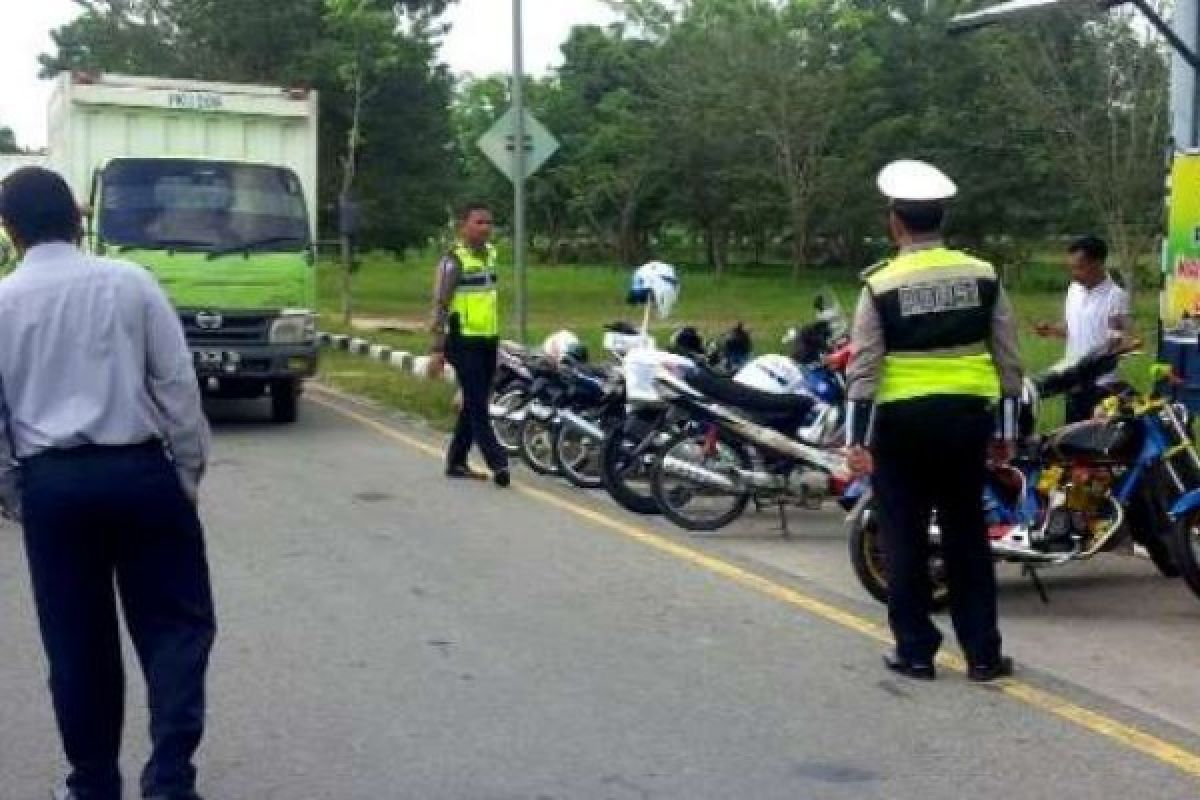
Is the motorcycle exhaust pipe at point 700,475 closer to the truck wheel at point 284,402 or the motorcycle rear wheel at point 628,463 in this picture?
the motorcycle rear wheel at point 628,463

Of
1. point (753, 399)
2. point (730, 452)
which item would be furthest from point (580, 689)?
point (753, 399)

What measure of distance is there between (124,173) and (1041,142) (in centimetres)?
2751

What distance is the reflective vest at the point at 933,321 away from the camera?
5.73 m

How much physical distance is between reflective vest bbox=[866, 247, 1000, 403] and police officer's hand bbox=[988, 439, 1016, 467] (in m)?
0.63

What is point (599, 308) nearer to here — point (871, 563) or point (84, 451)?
point (871, 563)

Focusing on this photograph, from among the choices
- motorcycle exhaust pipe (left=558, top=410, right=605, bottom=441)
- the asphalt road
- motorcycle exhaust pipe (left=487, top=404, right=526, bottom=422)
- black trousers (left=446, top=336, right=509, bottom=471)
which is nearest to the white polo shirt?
the asphalt road

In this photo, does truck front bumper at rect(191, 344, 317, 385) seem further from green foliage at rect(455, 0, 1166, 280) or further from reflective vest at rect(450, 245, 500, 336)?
green foliage at rect(455, 0, 1166, 280)

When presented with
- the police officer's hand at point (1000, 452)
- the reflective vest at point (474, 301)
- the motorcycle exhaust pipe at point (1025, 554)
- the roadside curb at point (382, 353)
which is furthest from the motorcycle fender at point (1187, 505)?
the roadside curb at point (382, 353)

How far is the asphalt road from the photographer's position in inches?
190

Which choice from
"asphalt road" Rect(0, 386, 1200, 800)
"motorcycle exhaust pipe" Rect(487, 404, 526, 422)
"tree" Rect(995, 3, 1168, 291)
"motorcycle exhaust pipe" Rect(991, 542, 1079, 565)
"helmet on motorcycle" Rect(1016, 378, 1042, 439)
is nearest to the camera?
"asphalt road" Rect(0, 386, 1200, 800)

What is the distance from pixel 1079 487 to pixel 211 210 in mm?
8284

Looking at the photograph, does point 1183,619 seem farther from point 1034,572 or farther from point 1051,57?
point 1051,57

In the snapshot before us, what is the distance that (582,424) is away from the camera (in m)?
10.4

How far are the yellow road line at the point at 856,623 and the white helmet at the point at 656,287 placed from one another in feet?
4.41
